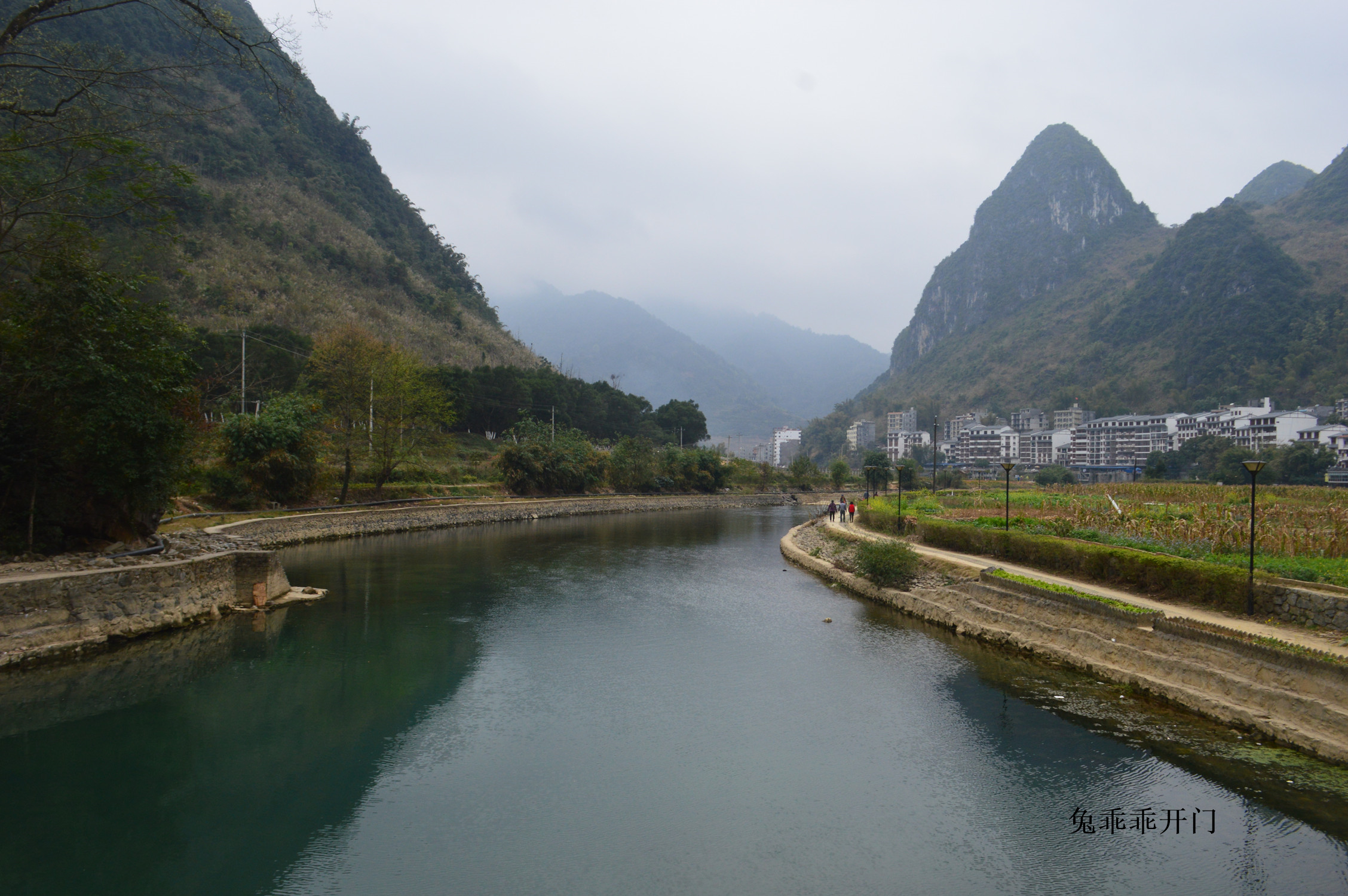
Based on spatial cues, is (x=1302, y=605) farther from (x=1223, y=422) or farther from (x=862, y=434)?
(x=862, y=434)

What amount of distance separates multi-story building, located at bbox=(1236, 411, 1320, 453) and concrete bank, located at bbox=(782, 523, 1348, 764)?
6837 cm

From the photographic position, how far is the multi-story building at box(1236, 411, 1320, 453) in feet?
232

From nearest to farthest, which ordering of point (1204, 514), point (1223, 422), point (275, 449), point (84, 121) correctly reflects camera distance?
1. point (84, 121)
2. point (1204, 514)
3. point (275, 449)
4. point (1223, 422)

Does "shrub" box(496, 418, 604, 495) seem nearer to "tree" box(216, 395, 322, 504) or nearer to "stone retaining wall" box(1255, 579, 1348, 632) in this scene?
"tree" box(216, 395, 322, 504)

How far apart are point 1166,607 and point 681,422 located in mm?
73618

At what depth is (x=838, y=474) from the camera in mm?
75750

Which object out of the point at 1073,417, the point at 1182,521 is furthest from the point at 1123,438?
the point at 1182,521

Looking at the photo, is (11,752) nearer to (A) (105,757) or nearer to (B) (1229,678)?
(A) (105,757)

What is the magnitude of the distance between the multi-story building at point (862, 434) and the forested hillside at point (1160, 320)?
3287 millimetres

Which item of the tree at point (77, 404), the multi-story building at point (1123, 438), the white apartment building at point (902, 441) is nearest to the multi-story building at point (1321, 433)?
the multi-story building at point (1123, 438)

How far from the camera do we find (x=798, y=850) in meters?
7.72

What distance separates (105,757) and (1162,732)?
49.0 ft

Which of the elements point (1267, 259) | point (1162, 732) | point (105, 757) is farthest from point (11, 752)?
point (1267, 259)

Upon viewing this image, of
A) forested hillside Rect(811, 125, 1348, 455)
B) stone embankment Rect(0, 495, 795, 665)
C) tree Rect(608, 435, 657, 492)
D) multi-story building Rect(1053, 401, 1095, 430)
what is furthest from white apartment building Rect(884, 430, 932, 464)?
stone embankment Rect(0, 495, 795, 665)
